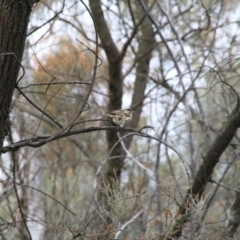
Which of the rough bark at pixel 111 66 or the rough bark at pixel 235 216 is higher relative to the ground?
the rough bark at pixel 111 66

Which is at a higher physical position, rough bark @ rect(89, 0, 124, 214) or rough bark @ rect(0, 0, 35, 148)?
rough bark @ rect(89, 0, 124, 214)

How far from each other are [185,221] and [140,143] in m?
4.41

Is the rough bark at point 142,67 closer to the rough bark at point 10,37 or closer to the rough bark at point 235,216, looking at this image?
the rough bark at point 235,216

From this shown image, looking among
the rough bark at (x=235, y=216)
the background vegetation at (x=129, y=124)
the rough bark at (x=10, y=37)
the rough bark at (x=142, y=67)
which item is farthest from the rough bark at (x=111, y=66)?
the rough bark at (x=10, y=37)

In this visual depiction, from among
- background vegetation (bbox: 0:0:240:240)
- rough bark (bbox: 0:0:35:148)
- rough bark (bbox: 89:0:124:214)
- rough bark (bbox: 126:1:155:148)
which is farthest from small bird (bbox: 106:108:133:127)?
rough bark (bbox: 126:1:155:148)

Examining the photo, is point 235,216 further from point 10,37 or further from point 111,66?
point 10,37

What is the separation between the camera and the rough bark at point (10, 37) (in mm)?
2277

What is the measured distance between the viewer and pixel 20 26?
2295 millimetres

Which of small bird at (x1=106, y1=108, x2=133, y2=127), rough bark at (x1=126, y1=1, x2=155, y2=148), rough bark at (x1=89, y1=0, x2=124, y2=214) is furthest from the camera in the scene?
rough bark at (x1=126, y1=1, x2=155, y2=148)

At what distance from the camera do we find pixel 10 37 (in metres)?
2.29

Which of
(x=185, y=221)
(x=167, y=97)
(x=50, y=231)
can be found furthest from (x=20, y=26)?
(x=167, y=97)

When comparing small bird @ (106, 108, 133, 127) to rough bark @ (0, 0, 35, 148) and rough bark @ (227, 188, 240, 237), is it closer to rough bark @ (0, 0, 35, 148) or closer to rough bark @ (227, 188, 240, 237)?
rough bark @ (0, 0, 35, 148)

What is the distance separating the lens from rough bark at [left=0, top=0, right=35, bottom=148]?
89.7 inches

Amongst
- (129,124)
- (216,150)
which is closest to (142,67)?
(129,124)
